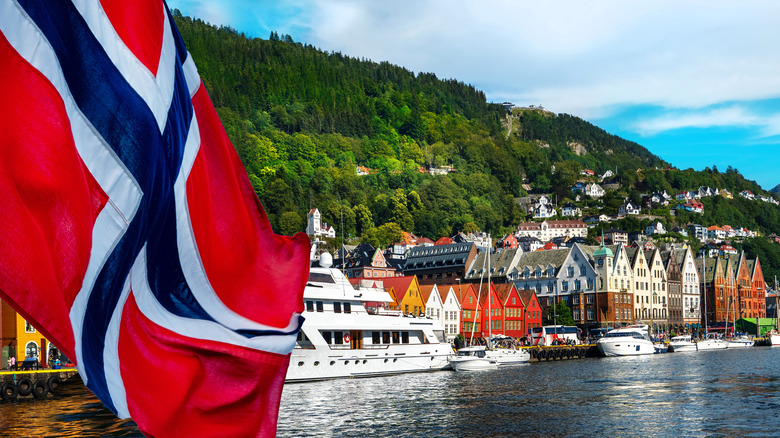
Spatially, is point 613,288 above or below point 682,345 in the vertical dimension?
above

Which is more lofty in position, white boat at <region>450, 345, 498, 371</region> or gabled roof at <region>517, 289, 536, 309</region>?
gabled roof at <region>517, 289, 536, 309</region>

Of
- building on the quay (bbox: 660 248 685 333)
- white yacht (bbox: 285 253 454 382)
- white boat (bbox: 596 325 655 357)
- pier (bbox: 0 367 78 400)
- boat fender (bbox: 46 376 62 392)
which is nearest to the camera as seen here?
pier (bbox: 0 367 78 400)

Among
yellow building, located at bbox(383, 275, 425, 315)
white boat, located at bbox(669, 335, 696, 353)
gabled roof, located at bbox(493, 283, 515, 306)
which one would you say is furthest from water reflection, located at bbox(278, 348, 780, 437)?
gabled roof, located at bbox(493, 283, 515, 306)

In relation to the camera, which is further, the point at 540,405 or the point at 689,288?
the point at 689,288

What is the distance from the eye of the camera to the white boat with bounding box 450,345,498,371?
206 feet

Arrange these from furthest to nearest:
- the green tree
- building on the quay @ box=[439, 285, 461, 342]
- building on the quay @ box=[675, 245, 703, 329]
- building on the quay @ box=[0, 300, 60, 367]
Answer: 1. the green tree
2. building on the quay @ box=[675, 245, 703, 329]
3. building on the quay @ box=[439, 285, 461, 342]
4. building on the quay @ box=[0, 300, 60, 367]

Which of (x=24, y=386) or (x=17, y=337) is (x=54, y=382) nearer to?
(x=24, y=386)

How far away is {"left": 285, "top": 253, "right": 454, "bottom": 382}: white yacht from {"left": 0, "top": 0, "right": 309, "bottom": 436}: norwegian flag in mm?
42030

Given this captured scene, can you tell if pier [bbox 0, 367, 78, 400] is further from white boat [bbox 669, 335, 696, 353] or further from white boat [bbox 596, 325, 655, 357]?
white boat [bbox 669, 335, 696, 353]

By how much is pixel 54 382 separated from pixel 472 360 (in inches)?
1212

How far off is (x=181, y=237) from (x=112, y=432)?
79.3ft

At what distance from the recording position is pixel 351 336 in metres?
55.2

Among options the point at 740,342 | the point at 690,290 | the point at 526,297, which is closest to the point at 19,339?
the point at 526,297

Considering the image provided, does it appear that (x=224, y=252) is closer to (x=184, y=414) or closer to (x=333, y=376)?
(x=184, y=414)
